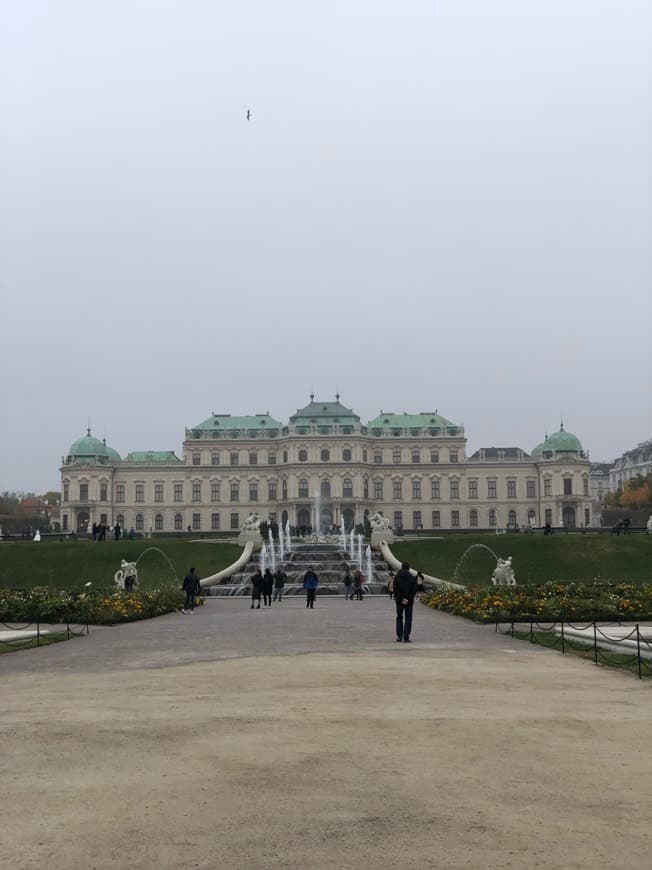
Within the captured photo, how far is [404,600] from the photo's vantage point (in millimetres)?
19406

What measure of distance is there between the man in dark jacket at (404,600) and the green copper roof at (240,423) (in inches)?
3799

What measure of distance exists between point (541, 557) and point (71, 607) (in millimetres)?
33555

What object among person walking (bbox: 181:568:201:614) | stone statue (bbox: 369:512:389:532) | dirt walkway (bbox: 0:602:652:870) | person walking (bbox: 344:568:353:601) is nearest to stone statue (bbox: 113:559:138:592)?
person walking (bbox: 181:568:201:614)

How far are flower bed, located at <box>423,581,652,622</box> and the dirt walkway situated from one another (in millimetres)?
9895

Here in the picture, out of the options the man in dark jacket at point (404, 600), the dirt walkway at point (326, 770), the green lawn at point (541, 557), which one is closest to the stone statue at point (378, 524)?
the green lawn at point (541, 557)

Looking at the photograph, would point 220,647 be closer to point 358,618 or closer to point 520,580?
point 358,618

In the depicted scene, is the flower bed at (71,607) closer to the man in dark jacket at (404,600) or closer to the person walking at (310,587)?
the person walking at (310,587)

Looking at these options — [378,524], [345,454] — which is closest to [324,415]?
[345,454]

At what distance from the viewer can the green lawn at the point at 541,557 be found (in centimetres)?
4738

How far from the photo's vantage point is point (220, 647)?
18.7 m

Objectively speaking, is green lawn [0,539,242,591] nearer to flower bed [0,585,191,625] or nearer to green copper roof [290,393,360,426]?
flower bed [0,585,191,625]

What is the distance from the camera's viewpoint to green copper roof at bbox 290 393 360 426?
11288cm

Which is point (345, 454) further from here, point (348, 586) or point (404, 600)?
point (404, 600)

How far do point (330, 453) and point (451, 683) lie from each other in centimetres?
9666
